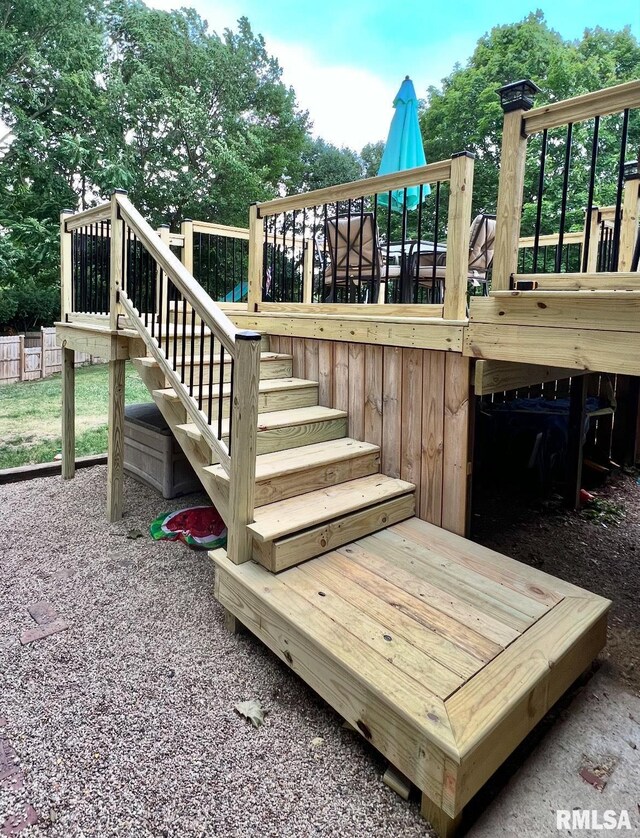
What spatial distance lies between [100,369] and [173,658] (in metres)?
10.4

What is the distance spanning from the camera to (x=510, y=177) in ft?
7.38

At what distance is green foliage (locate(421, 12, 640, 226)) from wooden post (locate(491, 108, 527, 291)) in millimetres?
12463

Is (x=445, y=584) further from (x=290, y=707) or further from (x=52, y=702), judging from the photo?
(x=52, y=702)

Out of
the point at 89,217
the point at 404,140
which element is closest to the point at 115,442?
the point at 89,217

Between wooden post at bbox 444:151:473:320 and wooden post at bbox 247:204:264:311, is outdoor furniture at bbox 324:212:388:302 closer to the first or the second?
wooden post at bbox 247:204:264:311

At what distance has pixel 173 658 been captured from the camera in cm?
226

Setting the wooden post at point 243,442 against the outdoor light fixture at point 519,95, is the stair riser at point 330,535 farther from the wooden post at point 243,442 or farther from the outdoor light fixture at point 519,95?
the outdoor light fixture at point 519,95

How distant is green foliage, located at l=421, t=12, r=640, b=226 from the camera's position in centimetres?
1355

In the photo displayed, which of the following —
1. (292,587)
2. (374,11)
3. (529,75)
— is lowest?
(292,587)

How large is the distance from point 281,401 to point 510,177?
6.27 ft

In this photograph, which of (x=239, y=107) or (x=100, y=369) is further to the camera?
(x=239, y=107)

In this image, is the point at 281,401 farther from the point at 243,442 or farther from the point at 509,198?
the point at 509,198

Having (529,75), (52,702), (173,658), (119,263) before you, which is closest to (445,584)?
(173,658)

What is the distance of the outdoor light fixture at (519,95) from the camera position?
2.13m
